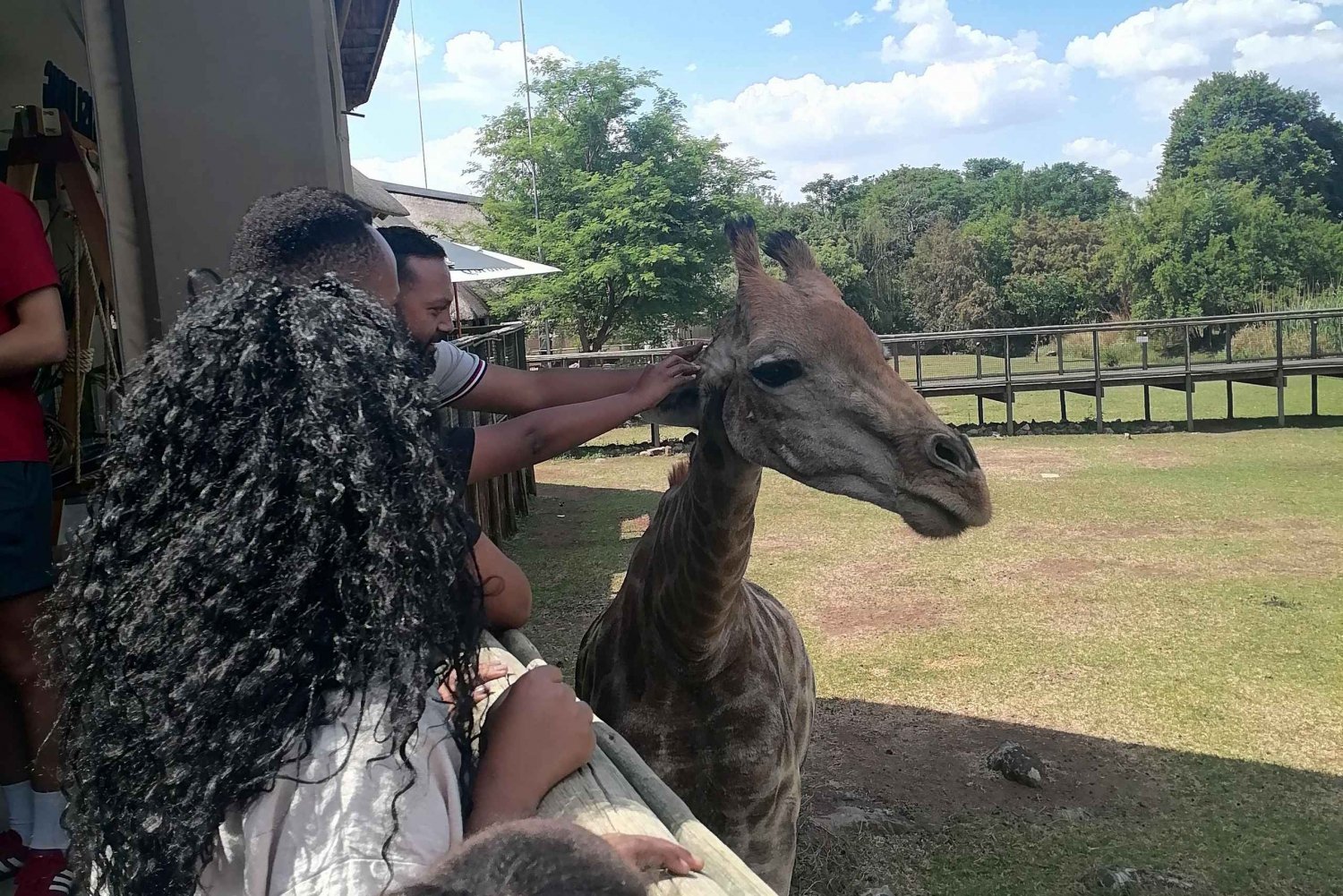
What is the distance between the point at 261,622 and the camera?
925 mm

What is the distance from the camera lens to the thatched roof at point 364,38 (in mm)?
5844

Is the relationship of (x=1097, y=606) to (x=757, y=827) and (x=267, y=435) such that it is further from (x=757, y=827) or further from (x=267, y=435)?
(x=267, y=435)

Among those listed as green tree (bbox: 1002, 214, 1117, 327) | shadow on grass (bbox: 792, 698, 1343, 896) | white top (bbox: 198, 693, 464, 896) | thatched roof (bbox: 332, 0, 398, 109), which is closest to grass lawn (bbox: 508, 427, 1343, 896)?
shadow on grass (bbox: 792, 698, 1343, 896)

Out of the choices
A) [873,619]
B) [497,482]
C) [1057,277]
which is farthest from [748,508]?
[1057,277]

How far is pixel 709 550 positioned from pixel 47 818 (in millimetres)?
1687

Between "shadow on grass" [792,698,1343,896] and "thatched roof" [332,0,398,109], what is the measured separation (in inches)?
179

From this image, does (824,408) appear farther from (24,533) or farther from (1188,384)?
(1188,384)

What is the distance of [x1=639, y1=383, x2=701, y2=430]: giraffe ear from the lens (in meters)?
2.77

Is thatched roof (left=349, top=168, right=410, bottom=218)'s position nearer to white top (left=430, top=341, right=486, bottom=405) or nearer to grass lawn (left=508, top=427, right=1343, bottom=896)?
grass lawn (left=508, top=427, right=1343, bottom=896)

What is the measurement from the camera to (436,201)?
967 inches

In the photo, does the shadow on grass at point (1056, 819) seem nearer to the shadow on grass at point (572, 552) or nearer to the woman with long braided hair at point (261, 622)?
the shadow on grass at point (572, 552)

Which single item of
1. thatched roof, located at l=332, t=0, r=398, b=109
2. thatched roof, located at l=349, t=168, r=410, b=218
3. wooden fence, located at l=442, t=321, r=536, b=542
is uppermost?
thatched roof, located at l=332, t=0, r=398, b=109

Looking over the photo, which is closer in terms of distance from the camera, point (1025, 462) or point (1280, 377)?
point (1025, 462)

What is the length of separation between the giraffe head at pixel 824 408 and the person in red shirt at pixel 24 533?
5.23 feet
